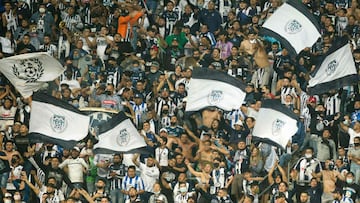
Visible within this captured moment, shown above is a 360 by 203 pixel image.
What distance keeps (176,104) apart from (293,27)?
3206 mm

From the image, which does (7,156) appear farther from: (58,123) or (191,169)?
(191,169)

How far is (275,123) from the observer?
3150 centimetres

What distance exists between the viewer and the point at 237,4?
36.0m

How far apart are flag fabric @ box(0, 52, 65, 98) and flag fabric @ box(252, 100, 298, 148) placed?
15.0 ft

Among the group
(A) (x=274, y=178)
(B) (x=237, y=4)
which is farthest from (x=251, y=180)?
(B) (x=237, y=4)

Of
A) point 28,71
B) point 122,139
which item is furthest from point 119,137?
point 28,71

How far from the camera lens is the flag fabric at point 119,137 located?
31.3 m

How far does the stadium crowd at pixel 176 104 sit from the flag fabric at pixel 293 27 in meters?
1.49

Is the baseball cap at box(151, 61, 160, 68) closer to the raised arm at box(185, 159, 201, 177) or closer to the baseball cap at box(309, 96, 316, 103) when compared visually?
the raised arm at box(185, 159, 201, 177)

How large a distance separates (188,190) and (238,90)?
232 centimetres

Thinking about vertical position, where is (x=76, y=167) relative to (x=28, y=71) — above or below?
below

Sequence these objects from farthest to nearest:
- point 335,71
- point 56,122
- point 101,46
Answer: point 101,46 < point 335,71 < point 56,122

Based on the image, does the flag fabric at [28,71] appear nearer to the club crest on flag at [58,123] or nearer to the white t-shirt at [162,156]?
the club crest on flag at [58,123]

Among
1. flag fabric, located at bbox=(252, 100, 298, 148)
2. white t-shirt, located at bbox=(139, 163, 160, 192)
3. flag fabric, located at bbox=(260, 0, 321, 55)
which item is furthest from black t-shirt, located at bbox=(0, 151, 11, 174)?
flag fabric, located at bbox=(260, 0, 321, 55)
